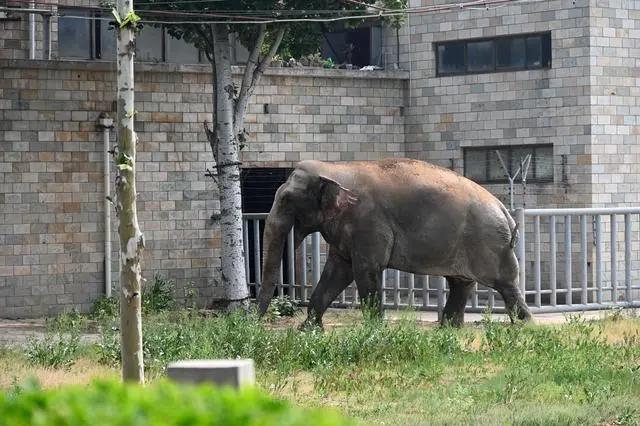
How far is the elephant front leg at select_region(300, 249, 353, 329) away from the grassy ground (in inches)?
79.3

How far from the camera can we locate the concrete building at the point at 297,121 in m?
21.9

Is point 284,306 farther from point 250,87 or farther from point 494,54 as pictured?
point 494,54

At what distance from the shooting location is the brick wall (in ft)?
71.5

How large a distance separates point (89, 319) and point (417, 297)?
5.85m

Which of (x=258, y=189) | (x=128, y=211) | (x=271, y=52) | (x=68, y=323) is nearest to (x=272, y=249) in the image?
(x=68, y=323)

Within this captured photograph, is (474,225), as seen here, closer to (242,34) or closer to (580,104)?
(242,34)

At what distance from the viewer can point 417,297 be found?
2431 cm

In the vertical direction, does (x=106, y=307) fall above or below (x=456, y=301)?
below

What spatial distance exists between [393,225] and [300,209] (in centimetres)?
116

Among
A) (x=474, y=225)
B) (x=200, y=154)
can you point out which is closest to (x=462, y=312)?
(x=474, y=225)

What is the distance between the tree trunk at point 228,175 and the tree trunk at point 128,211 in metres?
9.51

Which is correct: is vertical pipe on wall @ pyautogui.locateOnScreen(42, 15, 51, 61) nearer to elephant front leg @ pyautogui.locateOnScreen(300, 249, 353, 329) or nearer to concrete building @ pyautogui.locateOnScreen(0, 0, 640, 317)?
concrete building @ pyautogui.locateOnScreen(0, 0, 640, 317)

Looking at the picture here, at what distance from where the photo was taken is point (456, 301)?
19016 mm

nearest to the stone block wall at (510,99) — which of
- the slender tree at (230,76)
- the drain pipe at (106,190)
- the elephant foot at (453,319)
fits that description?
the slender tree at (230,76)
